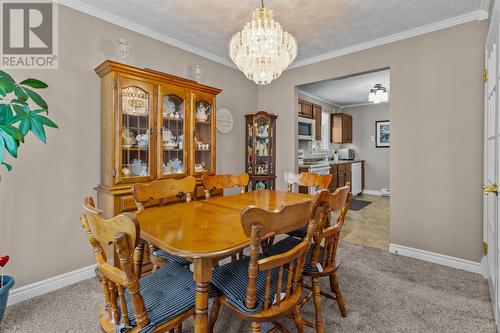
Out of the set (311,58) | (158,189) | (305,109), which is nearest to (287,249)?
(158,189)

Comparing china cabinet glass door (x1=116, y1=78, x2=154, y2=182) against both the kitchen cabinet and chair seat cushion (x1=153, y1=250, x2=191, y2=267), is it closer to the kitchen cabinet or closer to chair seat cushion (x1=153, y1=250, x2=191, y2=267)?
chair seat cushion (x1=153, y1=250, x2=191, y2=267)

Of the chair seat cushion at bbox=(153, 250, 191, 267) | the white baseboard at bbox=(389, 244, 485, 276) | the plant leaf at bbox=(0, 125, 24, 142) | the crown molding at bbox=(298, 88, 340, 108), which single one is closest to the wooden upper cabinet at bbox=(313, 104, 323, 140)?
the crown molding at bbox=(298, 88, 340, 108)

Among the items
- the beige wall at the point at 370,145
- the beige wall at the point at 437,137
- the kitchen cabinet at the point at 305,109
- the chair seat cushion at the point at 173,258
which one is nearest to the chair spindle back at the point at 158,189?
the chair seat cushion at the point at 173,258

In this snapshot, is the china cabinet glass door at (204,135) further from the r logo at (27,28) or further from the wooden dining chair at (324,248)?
the wooden dining chair at (324,248)

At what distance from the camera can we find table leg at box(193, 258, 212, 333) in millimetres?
1091

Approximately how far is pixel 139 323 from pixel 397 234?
9.73 ft

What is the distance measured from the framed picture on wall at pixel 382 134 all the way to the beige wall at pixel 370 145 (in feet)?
0.27

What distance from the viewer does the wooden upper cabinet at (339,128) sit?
6.65 meters

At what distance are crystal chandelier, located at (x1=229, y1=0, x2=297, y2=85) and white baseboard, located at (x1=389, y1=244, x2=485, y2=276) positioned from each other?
247 cm

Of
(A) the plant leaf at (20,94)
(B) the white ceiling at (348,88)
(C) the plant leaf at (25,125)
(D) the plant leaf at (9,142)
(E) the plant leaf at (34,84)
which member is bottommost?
(D) the plant leaf at (9,142)

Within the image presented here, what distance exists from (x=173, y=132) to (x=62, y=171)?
107 cm

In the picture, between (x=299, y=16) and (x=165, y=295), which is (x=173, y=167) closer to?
(x=165, y=295)

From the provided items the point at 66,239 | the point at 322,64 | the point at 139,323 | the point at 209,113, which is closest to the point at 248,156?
the point at 209,113

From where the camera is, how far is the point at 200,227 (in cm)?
141
